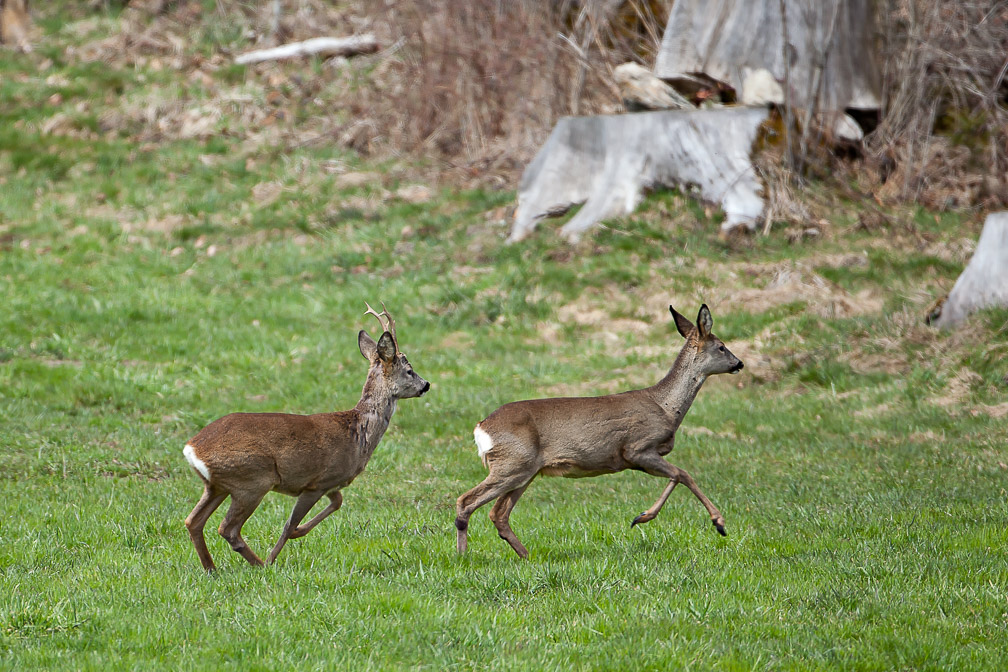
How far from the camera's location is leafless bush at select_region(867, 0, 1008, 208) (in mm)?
15977

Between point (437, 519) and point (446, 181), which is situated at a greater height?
point (437, 519)

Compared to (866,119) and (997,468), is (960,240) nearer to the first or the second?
(866,119)

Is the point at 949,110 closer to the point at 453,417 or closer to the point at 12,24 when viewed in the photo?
the point at 453,417

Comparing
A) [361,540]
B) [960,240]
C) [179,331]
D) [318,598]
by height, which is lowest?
[179,331]

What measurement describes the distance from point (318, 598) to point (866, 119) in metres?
13.6

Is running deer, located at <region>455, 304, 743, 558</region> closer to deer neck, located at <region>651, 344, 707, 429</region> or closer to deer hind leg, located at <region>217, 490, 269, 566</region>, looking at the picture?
deer neck, located at <region>651, 344, 707, 429</region>

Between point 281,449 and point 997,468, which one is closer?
point 281,449

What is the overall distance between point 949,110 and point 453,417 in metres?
9.85

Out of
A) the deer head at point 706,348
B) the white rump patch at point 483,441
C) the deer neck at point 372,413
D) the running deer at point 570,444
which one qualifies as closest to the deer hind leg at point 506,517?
the running deer at point 570,444

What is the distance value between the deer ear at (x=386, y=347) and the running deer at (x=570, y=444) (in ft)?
2.26

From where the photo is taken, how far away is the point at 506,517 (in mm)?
6625

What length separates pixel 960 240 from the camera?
14.8m

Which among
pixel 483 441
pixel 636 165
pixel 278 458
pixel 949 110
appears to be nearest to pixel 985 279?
pixel 636 165

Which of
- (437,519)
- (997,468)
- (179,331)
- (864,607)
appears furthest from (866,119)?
(864,607)
